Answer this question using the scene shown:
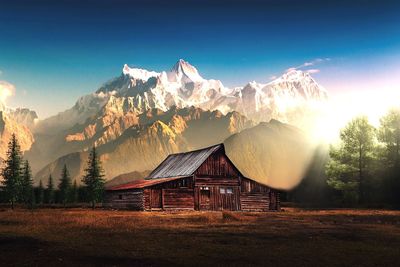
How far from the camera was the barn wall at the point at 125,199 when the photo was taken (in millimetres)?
62281

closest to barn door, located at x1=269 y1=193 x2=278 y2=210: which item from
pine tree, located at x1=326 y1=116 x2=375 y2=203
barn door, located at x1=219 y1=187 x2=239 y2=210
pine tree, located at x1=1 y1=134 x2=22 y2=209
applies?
barn door, located at x1=219 y1=187 x2=239 y2=210

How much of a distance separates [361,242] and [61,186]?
105m

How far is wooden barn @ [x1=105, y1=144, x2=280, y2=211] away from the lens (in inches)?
2426

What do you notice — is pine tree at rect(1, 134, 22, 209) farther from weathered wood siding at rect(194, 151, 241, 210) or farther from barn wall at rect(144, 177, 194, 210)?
weathered wood siding at rect(194, 151, 241, 210)

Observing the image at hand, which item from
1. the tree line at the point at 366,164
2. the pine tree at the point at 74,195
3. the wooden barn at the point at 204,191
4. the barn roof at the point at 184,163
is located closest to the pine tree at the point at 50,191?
the pine tree at the point at 74,195

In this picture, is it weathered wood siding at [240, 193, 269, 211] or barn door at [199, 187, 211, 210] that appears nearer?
barn door at [199, 187, 211, 210]

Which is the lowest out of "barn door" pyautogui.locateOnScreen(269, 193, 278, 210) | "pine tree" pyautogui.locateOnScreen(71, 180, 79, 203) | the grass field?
"pine tree" pyautogui.locateOnScreen(71, 180, 79, 203)

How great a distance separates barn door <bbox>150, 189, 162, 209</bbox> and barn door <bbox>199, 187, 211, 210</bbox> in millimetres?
6196

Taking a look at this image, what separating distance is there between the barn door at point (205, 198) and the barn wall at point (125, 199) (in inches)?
344

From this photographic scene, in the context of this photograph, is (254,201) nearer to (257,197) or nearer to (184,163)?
(257,197)

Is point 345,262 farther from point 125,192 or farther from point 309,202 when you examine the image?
point 309,202

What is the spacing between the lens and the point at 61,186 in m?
119

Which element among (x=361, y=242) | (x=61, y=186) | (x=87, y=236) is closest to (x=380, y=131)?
(x=361, y=242)

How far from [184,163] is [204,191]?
871 centimetres
